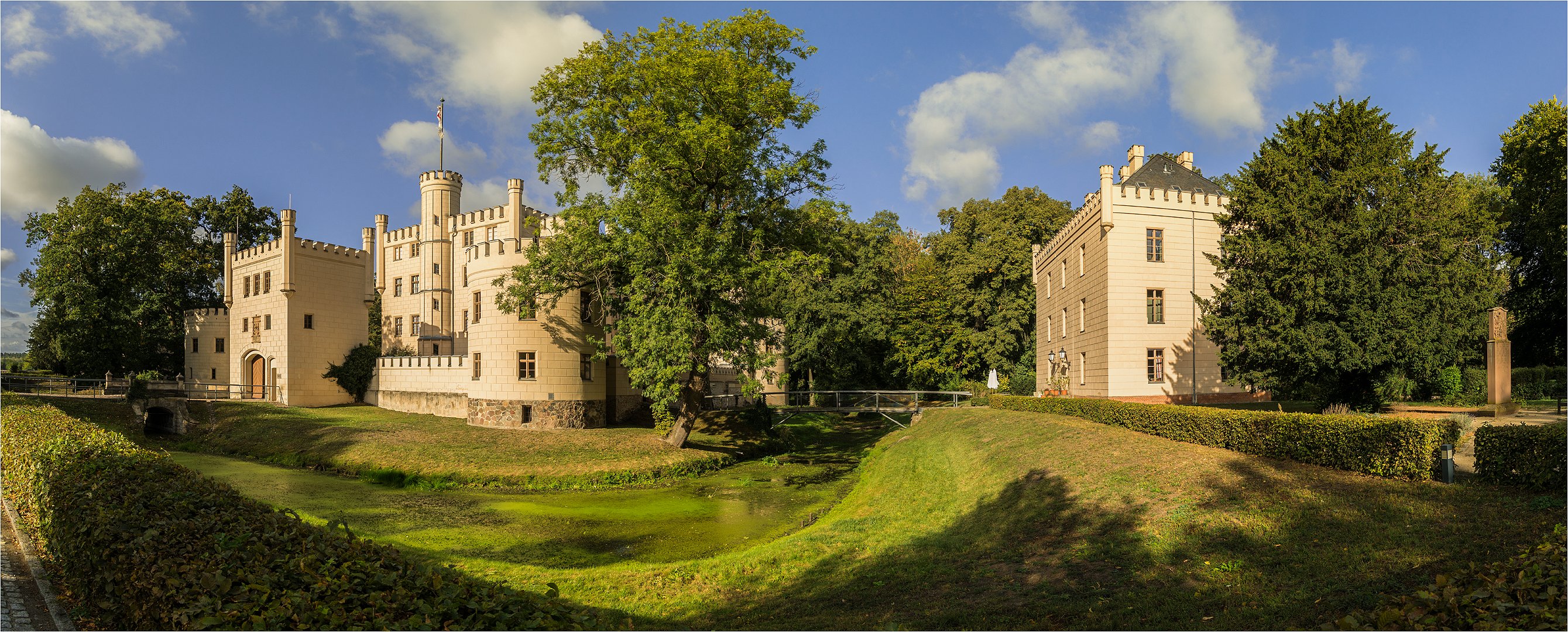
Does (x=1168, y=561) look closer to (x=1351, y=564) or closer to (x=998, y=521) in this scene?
(x=1351, y=564)

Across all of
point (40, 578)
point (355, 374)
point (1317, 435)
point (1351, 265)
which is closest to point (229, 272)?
point (355, 374)

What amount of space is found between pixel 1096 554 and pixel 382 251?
55455 mm

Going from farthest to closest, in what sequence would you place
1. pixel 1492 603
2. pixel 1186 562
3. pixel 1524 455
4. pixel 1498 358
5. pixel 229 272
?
pixel 229 272
pixel 1498 358
pixel 1524 455
pixel 1186 562
pixel 1492 603

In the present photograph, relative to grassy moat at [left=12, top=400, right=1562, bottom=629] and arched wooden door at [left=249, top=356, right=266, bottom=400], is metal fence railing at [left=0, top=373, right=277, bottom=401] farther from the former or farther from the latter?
grassy moat at [left=12, top=400, right=1562, bottom=629]

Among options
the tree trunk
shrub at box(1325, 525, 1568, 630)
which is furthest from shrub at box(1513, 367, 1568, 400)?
the tree trunk

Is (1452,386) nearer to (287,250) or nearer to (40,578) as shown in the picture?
(40,578)

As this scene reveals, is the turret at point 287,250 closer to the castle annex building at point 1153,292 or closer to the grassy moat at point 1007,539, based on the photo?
the grassy moat at point 1007,539

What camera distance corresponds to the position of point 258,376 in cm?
4162

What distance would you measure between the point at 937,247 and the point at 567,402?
102ft

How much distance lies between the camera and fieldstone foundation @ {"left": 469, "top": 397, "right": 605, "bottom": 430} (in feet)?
101

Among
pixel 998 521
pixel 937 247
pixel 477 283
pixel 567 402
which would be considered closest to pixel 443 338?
pixel 477 283

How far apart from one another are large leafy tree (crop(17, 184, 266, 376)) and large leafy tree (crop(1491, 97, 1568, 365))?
66758 millimetres

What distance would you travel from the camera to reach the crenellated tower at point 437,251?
4803cm

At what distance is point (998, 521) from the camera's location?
14023 mm
